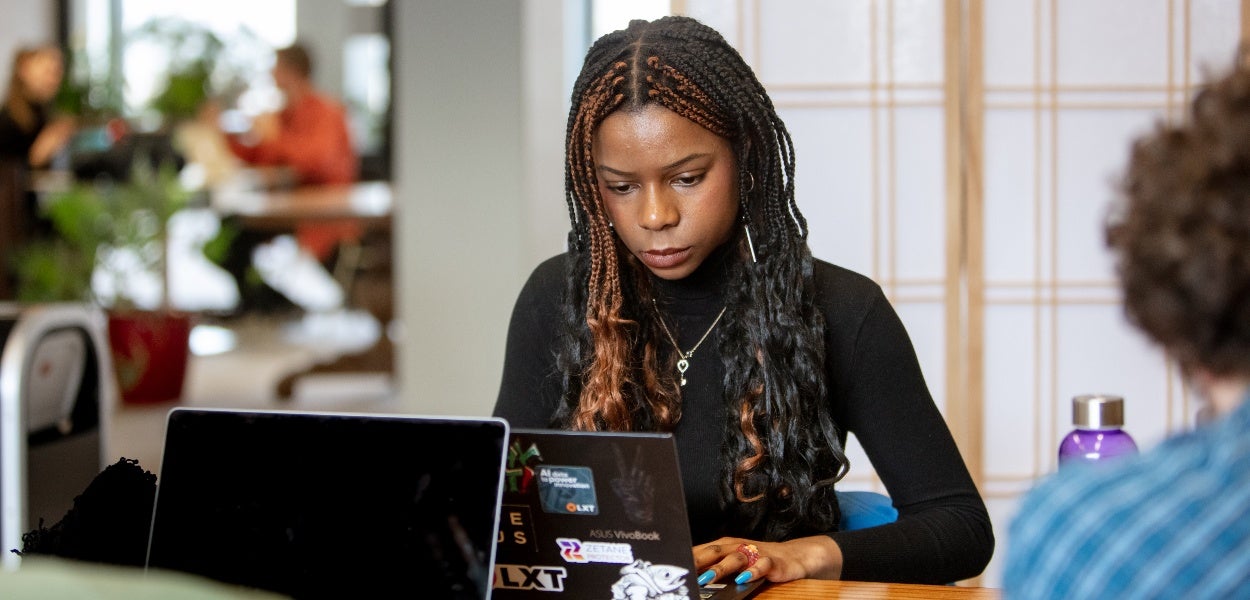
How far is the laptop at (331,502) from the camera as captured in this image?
107 centimetres

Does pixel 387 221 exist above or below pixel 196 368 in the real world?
above

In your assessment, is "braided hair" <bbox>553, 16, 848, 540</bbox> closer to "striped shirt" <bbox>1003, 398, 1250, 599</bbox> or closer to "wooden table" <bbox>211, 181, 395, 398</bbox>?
"striped shirt" <bbox>1003, 398, 1250, 599</bbox>

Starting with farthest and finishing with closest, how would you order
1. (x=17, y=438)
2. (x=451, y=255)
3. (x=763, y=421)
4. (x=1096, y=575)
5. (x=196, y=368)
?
(x=196, y=368) < (x=451, y=255) < (x=17, y=438) < (x=763, y=421) < (x=1096, y=575)

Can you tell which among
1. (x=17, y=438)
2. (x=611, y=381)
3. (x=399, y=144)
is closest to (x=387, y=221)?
(x=399, y=144)

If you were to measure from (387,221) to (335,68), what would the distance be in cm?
302

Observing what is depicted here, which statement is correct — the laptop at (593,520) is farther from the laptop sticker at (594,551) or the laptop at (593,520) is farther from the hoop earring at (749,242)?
the hoop earring at (749,242)

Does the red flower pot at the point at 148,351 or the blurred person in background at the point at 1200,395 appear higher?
the blurred person in background at the point at 1200,395

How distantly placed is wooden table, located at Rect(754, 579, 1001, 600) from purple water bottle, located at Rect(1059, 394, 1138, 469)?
0.63 ft

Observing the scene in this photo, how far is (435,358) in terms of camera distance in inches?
166

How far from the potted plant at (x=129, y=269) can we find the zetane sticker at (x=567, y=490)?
4486 mm

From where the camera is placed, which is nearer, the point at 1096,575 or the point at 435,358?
the point at 1096,575

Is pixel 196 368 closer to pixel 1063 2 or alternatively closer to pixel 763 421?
pixel 1063 2

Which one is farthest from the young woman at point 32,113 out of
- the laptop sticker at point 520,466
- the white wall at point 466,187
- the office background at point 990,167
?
the laptop sticker at point 520,466

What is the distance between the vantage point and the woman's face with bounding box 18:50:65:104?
6.59m
